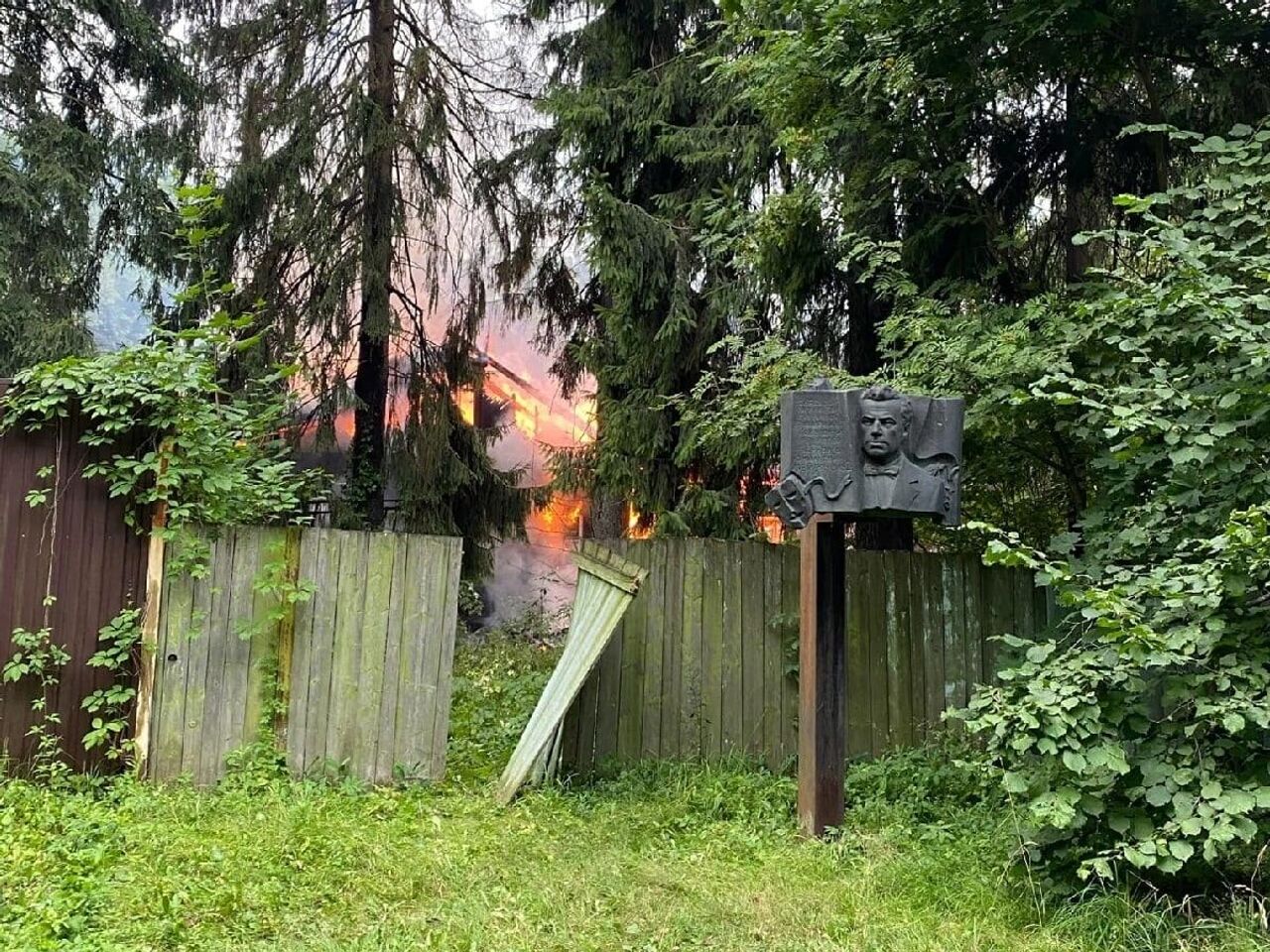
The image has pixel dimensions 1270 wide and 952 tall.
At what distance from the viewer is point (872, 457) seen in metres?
4.55

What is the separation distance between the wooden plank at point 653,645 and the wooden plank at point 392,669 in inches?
57.9

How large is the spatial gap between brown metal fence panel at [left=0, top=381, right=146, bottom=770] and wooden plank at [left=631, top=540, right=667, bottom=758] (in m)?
2.86

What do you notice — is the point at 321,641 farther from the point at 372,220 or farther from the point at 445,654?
the point at 372,220

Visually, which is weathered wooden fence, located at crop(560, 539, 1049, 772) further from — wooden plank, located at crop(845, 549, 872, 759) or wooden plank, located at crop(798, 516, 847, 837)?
wooden plank, located at crop(798, 516, 847, 837)

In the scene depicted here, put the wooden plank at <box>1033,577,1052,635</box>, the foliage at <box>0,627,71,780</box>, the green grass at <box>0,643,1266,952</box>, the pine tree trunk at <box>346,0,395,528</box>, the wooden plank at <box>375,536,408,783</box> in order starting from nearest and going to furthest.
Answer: the green grass at <box>0,643,1266,952</box>, the foliage at <box>0,627,71,780</box>, the wooden plank at <box>375,536,408,783</box>, the wooden plank at <box>1033,577,1052,635</box>, the pine tree trunk at <box>346,0,395,528</box>

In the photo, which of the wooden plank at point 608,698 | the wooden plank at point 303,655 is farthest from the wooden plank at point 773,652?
the wooden plank at point 303,655

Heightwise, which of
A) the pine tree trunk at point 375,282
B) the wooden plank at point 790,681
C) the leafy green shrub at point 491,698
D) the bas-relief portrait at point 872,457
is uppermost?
the pine tree trunk at point 375,282

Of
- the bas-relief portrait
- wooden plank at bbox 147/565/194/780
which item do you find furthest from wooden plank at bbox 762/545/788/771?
wooden plank at bbox 147/565/194/780

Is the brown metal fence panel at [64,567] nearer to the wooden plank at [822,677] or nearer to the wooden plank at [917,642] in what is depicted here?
the wooden plank at [822,677]

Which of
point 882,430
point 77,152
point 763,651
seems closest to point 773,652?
point 763,651

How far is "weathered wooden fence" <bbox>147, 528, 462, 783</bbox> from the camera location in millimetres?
4969

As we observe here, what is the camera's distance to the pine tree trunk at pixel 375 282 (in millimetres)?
11305

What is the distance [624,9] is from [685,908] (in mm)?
10174

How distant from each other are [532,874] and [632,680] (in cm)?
206
